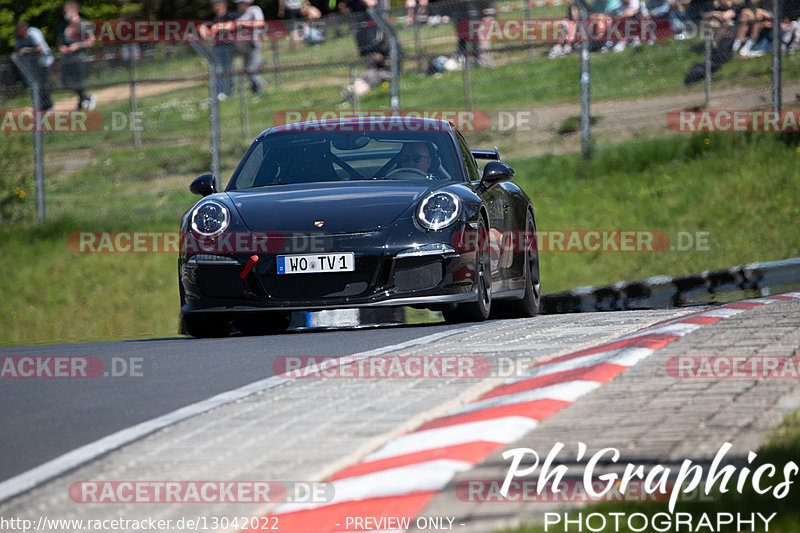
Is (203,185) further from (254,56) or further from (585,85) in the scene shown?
(254,56)

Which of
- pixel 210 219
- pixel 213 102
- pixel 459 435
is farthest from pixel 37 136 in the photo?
pixel 459 435

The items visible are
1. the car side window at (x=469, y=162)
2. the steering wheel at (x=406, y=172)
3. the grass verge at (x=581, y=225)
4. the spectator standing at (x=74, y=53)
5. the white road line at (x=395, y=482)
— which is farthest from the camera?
the spectator standing at (x=74, y=53)

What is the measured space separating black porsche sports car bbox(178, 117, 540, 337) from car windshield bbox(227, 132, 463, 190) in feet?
0.04

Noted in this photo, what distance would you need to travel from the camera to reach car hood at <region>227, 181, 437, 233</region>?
26.5 ft

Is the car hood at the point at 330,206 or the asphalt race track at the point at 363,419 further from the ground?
the car hood at the point at 330,206

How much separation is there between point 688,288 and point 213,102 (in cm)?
804

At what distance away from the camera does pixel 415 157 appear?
923cm

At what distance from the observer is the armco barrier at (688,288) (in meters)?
11.2

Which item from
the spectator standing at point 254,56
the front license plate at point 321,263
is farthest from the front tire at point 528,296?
the spectator standing at point 254,56

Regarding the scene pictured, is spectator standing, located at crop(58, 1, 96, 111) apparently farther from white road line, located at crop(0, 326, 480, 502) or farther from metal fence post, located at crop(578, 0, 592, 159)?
white road line, located at crop(0, 326, 480, 502)

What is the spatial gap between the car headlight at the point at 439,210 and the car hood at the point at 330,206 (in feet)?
0.31

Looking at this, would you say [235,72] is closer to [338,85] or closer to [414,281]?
[338,85]

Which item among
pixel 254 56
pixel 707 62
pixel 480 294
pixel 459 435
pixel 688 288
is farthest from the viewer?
pixel 254 56

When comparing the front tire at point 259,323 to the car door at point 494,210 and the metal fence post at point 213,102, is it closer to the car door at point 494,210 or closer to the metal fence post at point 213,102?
the car door at point 494,210
